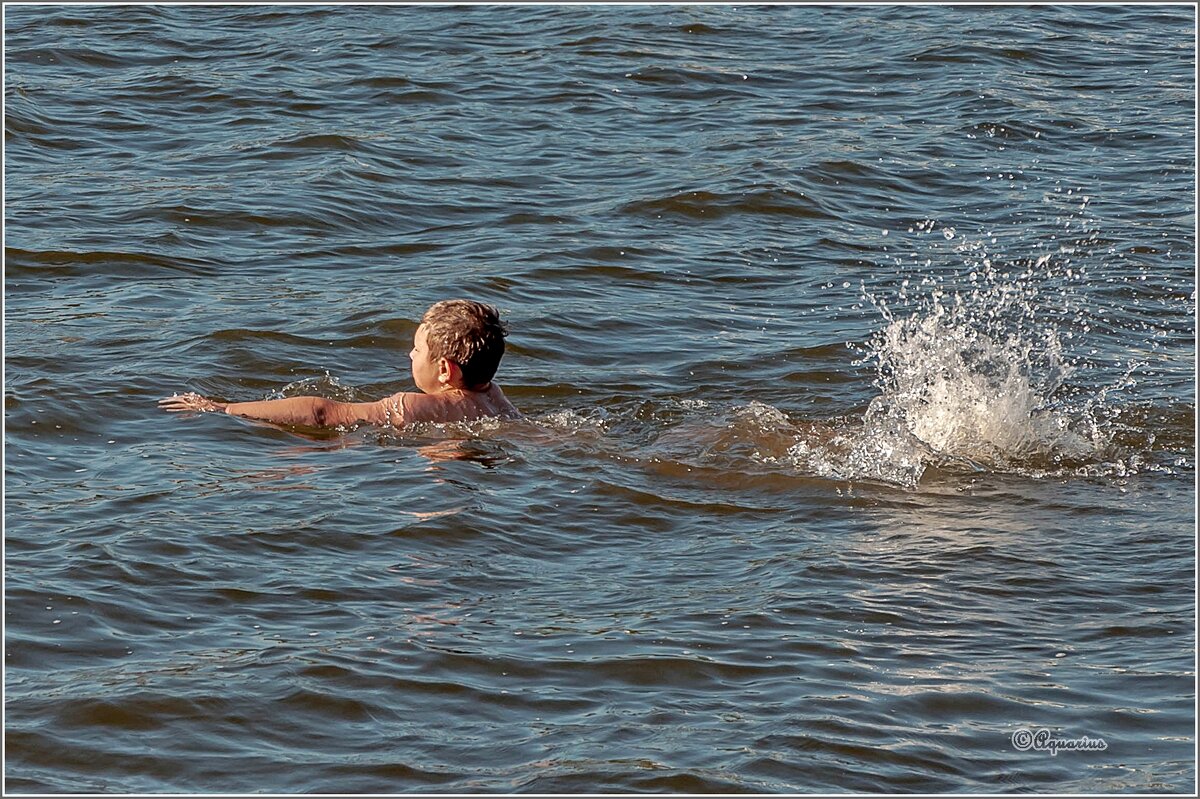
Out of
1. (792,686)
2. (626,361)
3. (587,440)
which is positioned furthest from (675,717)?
(626,361)

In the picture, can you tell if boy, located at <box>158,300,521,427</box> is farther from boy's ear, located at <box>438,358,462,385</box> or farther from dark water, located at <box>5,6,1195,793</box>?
dark water, located at <box>5,6,1195,793</box>

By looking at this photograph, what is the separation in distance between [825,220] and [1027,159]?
268cm

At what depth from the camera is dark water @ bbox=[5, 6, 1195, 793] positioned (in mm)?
5320

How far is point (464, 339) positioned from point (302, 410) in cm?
91

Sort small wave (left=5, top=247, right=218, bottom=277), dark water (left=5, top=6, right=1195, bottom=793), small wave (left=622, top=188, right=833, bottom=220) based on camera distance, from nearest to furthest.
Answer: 1. dark water (left=5, top=6, right=1195, bottom=793)
2. small wave (left=5, top=247, right=218, bottom=277)
3. small wave (left=622, top=188, right=833, bottom=220)

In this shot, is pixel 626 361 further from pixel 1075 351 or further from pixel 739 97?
pixel 739 97

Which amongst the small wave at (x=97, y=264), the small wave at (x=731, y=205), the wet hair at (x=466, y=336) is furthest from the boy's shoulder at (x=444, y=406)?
the small wave at (x=731, y=205)

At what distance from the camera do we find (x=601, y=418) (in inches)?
347

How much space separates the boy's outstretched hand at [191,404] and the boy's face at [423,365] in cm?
102

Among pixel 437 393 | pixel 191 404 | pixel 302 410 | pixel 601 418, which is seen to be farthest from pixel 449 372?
pixel 191 404

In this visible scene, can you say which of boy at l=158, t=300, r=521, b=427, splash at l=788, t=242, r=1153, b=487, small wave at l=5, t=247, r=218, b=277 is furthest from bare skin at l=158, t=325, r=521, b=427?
small wave at l=5, t=247, r=218, b=277

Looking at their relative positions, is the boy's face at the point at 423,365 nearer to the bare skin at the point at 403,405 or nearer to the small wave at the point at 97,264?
the bare skin at the point at 403,405

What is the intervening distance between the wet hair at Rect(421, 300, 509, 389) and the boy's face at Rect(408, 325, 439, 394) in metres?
0.04

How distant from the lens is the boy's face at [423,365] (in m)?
8.48
